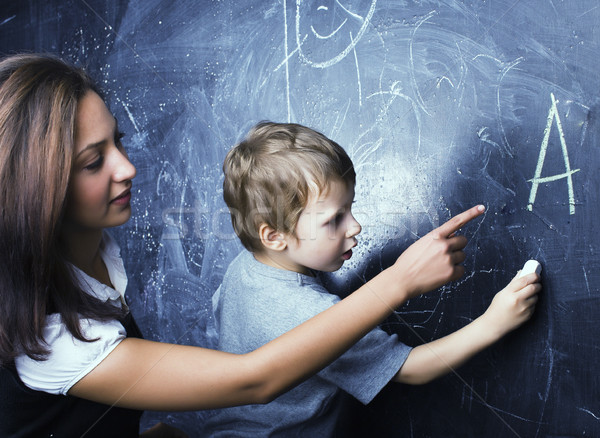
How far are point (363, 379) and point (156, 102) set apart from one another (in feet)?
3.51

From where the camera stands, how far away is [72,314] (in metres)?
0.79

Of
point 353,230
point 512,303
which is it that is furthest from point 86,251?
point 512,303

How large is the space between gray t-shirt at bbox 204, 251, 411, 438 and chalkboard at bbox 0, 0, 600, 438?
0.73 ft

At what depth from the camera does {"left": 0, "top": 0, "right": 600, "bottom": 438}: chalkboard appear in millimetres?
897

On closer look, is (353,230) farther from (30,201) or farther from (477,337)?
(30,201)

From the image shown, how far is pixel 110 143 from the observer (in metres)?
0.88

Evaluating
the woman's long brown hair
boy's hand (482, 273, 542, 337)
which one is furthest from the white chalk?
the woman's long brown hair

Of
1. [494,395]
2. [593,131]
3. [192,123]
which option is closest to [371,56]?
[593,131]

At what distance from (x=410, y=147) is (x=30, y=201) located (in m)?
0.69

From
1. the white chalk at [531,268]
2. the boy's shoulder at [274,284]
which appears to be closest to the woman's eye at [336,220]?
the boy's shoulder at [274,284]

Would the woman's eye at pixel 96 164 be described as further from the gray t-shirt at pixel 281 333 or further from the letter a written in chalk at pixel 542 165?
the letter a written in chalk at pixel 542 165

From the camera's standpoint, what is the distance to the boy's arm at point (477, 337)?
36.0 inches

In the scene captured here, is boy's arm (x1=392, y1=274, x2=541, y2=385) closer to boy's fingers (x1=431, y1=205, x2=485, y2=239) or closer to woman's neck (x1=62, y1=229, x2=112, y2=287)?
boy's fingers (x1=431, y1=205, x2=485, y2=239)

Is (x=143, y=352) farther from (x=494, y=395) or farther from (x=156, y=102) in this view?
(x=156, y=102)
